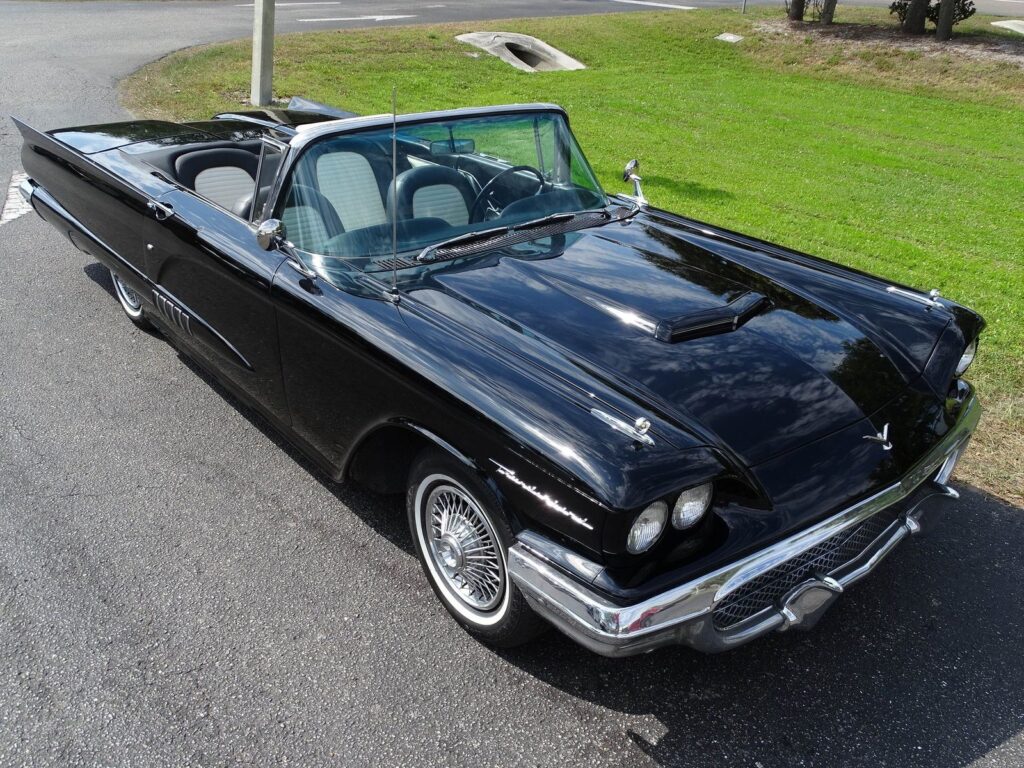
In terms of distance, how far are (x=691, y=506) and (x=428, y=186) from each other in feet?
6.04

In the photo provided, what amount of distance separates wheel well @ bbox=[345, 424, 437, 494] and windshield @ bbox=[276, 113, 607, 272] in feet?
2.18

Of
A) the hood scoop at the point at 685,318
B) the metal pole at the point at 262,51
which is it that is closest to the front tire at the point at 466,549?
the hood scoop at the point at 685,318

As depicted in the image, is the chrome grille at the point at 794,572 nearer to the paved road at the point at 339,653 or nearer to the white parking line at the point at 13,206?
the paved road at the point at 339,653

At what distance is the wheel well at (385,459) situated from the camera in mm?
2994

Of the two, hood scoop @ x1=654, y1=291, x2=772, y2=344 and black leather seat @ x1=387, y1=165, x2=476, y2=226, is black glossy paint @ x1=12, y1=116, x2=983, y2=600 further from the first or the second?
black leather seat @ x1=387, y1=165, x2=476, y2=226

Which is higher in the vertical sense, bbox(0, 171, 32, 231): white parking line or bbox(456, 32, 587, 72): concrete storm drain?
bbox(456, 32, 587, 72): concrete storm drain

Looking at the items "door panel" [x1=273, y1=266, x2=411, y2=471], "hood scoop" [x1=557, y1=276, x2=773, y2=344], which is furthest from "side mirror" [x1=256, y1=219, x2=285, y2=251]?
"hood scoop" [x1=557, y1=276, x2=773, y2=344]

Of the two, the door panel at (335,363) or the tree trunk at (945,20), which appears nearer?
the door panel at (335,363)

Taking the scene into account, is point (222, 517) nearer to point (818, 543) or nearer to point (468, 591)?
point (468, 591)

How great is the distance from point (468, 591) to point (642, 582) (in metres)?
0.78

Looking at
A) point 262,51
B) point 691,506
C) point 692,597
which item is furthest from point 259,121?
point 262,51

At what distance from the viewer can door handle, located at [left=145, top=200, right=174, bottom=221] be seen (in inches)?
153

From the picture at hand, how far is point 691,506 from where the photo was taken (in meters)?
2.35

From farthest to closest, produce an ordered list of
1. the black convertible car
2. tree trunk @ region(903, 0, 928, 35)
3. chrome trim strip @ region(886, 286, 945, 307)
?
tree trunk @ region(903, 0, 928, 35)
chrome trim strip @ region(886, 286, 945, 307)
the black convertible car
